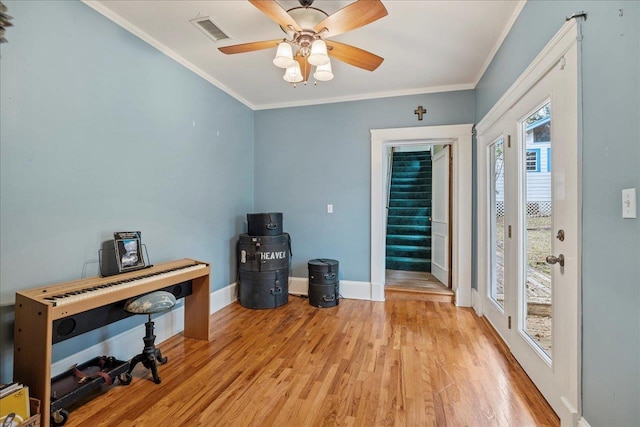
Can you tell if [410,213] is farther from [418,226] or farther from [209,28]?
[209,28]

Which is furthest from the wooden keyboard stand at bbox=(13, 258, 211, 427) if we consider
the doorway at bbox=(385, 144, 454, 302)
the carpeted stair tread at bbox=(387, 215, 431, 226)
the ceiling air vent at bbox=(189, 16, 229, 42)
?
the carpeted stair tread at bbox=(387, 215, 431, 226)

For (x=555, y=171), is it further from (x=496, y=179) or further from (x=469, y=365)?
(x=469, y=365)

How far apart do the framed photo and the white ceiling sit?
5.27 ft

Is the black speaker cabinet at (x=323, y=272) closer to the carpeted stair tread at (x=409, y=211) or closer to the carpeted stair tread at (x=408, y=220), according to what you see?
the carpeted stair tread at (x=408, y=220)

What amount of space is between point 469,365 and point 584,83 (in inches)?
75.4

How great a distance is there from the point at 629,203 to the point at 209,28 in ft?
9.16

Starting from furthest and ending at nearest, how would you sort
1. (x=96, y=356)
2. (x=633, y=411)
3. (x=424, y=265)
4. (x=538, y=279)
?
(x=424, y=265) < (x=96, y=356) < (x=538, y=279) < (x=633, y=411)

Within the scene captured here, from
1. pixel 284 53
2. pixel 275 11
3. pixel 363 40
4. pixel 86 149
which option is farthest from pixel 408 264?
pixel 86 149

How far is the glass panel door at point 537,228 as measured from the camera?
5.80 ft

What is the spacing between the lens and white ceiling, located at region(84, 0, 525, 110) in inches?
82.1

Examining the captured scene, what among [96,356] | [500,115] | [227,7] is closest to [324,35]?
[227,7]

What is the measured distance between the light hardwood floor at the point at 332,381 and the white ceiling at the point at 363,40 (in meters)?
2.58

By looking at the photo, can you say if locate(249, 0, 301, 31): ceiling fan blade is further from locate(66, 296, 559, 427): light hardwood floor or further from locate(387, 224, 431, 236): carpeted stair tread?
locate(387, 224, 431, 236): carpeted stair tread

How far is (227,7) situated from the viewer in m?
2.09
